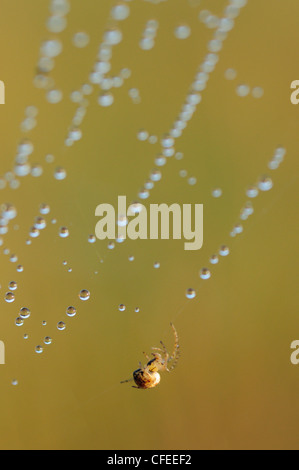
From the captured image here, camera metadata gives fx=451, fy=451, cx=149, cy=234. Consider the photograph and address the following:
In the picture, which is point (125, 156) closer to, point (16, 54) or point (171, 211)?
point (171, 211)

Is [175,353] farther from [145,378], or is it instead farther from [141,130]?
[141,130]

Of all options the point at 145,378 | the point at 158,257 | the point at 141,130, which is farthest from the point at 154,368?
the point at 141,130

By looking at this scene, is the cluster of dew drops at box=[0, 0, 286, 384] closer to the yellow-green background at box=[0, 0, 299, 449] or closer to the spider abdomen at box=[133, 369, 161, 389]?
the yellow-green background at box=[0, 0, 299, 449]

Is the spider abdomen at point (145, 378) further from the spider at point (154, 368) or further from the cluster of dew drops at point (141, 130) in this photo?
the cluster of dew drops at point (141, 130)

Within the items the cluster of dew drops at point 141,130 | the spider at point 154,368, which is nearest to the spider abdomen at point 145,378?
the spider at point 154,368

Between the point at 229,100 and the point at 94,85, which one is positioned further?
the point at 229,100

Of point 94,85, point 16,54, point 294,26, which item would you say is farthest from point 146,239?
point 294,26
